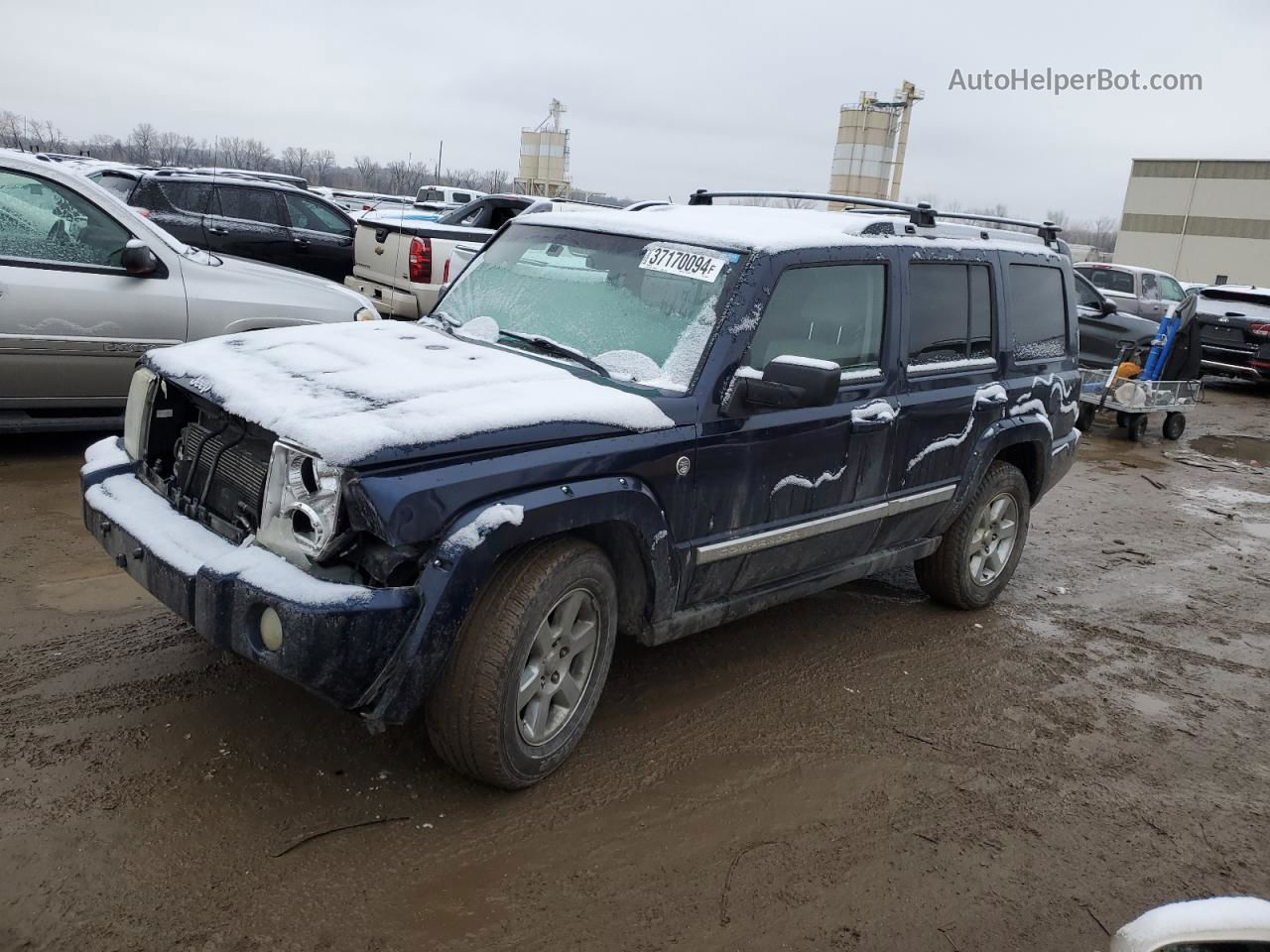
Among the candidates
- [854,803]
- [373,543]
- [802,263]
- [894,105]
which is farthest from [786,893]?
[894,105]

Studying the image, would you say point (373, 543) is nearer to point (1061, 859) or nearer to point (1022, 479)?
point (1061, 859)

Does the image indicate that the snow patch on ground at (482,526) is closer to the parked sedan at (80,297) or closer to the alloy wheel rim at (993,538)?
the alloy wheel rim at (993,538)

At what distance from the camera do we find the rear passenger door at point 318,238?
1194cm

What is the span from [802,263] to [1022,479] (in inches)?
92.4

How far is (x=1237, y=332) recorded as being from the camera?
16.1m

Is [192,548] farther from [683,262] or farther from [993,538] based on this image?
[993,538]

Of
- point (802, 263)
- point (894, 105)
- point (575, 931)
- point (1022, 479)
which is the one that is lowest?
point (575, 931)

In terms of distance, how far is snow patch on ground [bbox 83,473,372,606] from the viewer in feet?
9.42

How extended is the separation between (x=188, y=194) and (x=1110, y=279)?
15.5m

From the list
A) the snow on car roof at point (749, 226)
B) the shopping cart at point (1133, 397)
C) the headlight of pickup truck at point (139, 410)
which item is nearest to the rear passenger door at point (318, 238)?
the snow on car roof at point (749, 226)

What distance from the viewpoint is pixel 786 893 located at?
10.1 feet

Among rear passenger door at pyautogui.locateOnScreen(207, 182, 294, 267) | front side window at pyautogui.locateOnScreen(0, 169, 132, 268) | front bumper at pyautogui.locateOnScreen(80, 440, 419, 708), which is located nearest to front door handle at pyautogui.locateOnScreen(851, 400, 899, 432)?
front bumper at pyautogui.locateOnScreen(80, 440, 419, 708)

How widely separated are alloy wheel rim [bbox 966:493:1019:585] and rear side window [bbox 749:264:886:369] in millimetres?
1531

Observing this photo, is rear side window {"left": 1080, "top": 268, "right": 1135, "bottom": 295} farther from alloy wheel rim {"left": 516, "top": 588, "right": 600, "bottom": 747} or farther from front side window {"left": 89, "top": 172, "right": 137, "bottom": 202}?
alloy wheel rim {"left": 516, "top": 588, "right": 600, "bottom": 747}
